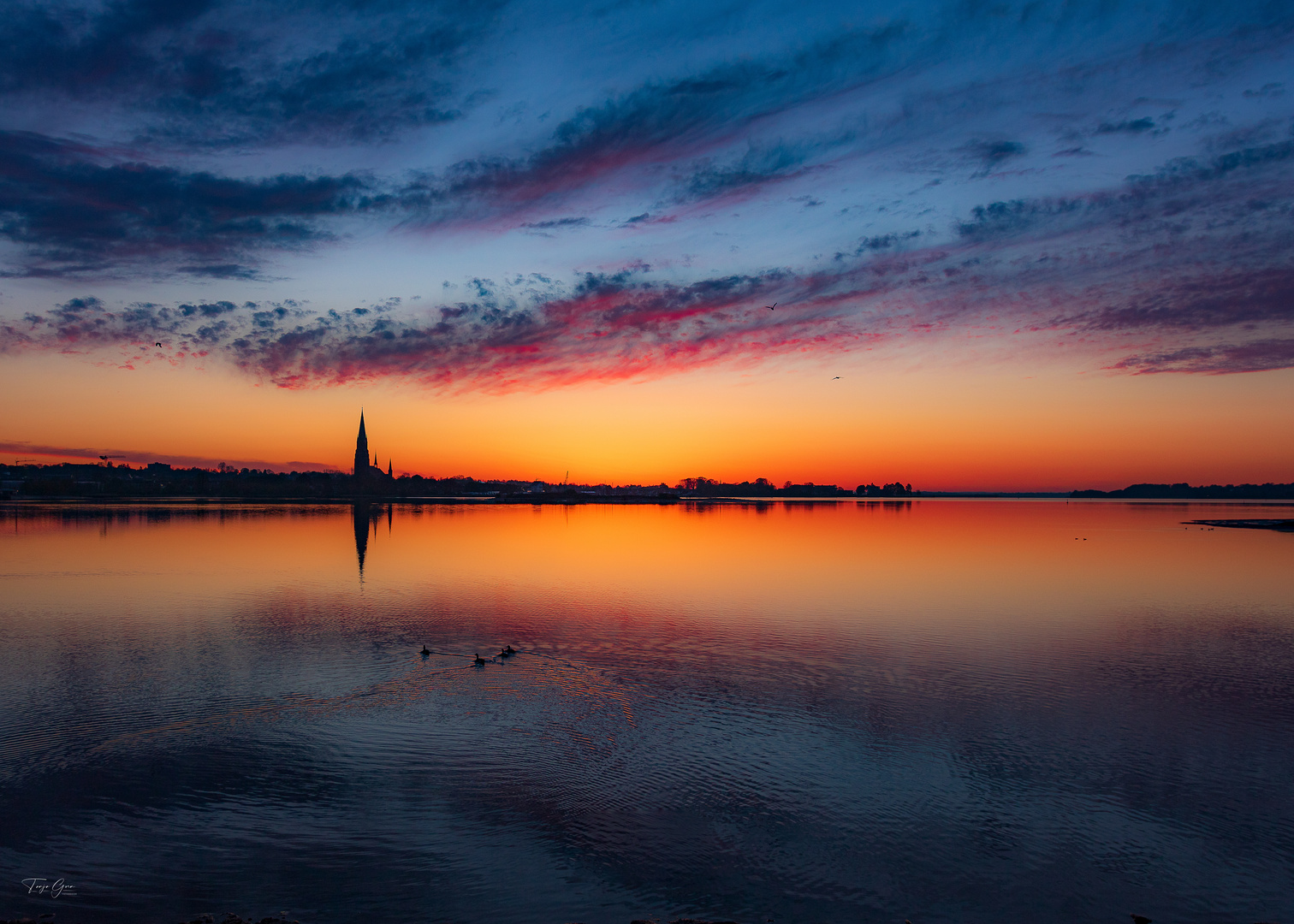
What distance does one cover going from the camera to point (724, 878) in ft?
32.5

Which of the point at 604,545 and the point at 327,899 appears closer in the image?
the point at 327,899

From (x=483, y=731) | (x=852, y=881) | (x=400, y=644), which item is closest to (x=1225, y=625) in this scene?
(x=852, y=881)

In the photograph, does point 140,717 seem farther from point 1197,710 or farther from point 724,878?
point 1197,710

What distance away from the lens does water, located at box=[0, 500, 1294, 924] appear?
31.6ft

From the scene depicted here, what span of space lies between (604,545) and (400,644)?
39.1 m
